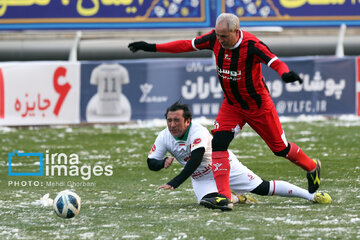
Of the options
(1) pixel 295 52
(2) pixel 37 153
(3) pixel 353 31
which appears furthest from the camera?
(3) pixel 353 31

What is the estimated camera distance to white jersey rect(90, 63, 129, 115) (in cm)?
1631

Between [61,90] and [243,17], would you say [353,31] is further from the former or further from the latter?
[61,90]

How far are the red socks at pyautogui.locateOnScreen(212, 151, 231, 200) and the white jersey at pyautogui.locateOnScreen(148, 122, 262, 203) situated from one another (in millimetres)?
173

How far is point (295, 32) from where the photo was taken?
2280cm

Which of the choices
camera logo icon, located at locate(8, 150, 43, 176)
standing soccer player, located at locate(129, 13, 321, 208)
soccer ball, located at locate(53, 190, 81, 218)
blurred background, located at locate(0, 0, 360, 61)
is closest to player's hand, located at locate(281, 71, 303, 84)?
standing soccer player, located at locate(129, 13, 321, 208)

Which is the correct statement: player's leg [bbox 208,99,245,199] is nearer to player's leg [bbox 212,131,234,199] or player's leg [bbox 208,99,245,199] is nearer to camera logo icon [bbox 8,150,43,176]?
player's leg [bbox 212,131,234,199]

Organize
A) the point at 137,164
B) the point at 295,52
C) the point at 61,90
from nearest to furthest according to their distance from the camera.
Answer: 1. the point at 137,164
2. the point at 61,90
3. the point at 295,52

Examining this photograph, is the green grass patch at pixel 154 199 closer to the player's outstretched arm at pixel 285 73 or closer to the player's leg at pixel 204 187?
the player's leg at pixel 204 187

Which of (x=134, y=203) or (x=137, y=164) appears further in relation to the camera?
(x=137, y=164)

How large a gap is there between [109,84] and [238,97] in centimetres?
912

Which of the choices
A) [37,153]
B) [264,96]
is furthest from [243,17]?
[264,96]

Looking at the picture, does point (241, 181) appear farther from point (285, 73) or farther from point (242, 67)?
point (285, 73)

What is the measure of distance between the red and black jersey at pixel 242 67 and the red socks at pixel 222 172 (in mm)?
567

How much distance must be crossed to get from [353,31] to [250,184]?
15.4 m
